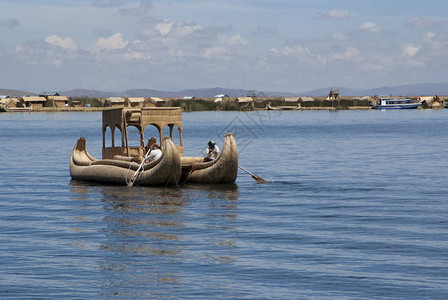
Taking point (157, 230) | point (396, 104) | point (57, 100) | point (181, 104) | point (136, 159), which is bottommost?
point (157, 230)

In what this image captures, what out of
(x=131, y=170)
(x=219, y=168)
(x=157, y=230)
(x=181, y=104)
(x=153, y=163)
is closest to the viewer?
(x=157, y=230)

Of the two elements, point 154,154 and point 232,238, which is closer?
point 232,238

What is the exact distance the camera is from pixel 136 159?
97.3 feet

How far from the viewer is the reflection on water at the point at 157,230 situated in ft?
50.4

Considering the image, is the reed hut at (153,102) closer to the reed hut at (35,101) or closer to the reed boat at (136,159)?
the reed hut at (35,101)

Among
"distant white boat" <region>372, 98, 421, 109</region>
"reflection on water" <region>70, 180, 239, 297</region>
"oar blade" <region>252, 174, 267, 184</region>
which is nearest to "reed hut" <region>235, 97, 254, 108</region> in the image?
"distant white boat" <region>372, 98, 421, 109</region>

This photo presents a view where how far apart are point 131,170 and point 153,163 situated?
1480mm

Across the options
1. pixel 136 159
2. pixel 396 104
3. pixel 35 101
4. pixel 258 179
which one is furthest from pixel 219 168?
pixel 396 104

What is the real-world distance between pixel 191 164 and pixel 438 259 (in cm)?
1462

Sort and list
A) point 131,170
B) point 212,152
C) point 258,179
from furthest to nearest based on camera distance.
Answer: point 258,179, point 212,152, point 131,170

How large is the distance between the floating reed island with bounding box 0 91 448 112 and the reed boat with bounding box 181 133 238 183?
359 feet

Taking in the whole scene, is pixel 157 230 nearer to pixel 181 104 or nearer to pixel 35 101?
pixel 181 104

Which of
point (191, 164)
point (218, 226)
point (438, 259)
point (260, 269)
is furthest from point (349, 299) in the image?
point (191, 164)

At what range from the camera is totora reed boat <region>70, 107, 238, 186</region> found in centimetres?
2747
